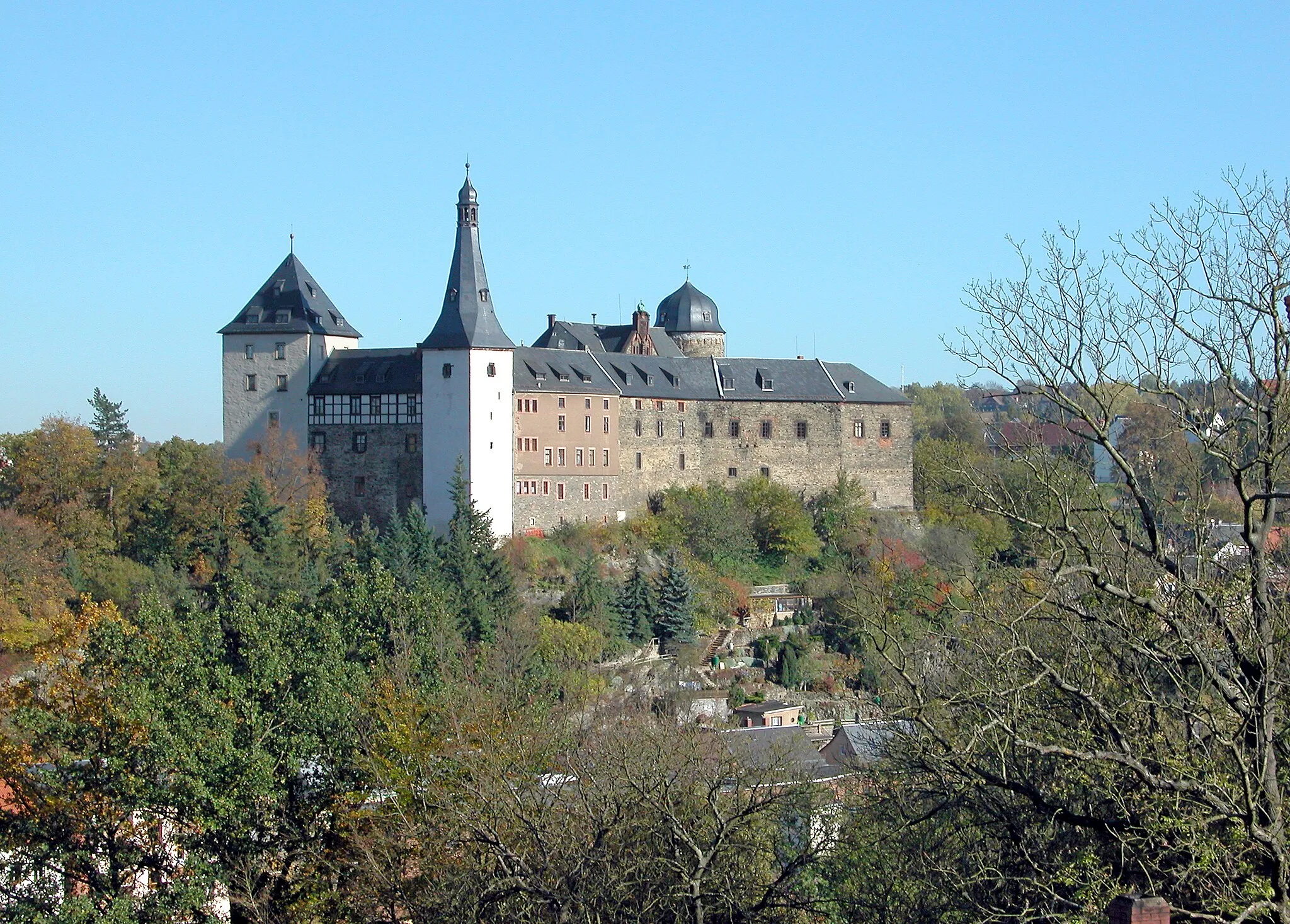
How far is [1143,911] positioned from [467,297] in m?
37.8

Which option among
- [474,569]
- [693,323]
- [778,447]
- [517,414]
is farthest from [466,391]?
[693,323]

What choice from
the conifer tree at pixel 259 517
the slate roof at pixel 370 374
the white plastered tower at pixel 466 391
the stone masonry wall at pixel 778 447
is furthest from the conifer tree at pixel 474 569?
the stone masonry wall at pixel 778 447

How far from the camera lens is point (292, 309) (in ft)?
157

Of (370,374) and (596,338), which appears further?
(596,338)

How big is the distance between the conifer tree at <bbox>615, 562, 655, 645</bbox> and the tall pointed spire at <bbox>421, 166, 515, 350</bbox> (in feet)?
25.1

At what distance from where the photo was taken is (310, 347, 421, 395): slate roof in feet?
153

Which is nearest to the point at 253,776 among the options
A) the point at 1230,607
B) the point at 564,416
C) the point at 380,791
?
the point at 380,791

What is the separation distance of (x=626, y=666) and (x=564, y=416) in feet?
27.2

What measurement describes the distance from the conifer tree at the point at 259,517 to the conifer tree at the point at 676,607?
1058cm

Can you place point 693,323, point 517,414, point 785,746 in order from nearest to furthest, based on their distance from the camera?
point 785,746 → point 517,414 → point 693,323

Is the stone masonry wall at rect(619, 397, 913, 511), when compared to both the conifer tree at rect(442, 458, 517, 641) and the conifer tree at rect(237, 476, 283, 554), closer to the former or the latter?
the conifer tree at rect(442, 458, 517, 641)

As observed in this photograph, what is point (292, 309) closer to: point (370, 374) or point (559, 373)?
point (370, 374)

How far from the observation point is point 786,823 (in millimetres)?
17906

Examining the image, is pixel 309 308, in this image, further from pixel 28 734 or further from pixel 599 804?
pixel 599 804
